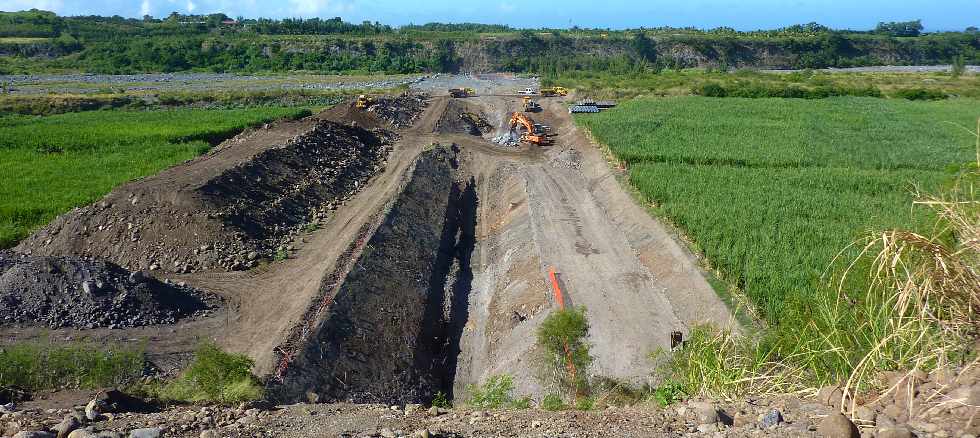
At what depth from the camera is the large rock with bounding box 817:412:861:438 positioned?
6316 millimetres

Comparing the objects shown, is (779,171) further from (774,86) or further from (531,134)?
(774,86)

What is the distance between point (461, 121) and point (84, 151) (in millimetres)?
24935

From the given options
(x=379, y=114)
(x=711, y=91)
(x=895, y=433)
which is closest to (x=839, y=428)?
(x=895, y=433)

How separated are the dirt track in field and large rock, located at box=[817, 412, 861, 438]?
10.4 metres

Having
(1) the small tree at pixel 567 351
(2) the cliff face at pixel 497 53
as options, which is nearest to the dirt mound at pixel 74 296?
(1) the small tree at pixel 567 351

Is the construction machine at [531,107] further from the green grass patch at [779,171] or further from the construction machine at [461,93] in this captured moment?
the construction machine at [461,93]

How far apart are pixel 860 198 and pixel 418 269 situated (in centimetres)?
1660

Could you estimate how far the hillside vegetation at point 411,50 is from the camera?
106 meters

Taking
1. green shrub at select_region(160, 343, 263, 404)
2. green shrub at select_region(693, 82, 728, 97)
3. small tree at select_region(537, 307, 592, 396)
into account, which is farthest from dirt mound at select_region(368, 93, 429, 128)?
green shrub at select_region(160, 343, 263, 404)

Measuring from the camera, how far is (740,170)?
3262cm

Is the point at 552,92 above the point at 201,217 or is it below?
above

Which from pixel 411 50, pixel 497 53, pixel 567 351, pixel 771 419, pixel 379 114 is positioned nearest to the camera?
pixel 771 419

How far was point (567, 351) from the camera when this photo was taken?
15336mm

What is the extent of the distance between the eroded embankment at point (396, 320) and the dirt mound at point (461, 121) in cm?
2019
